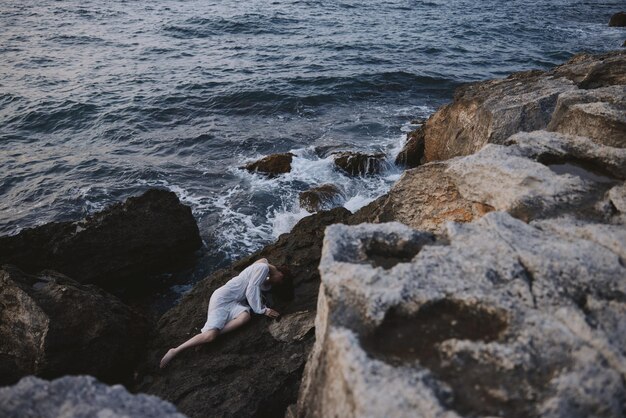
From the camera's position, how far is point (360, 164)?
1401cm

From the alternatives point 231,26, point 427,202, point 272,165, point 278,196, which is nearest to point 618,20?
point 231,26

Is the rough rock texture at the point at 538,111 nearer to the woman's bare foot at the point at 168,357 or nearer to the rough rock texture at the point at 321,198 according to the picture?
the rough rock texture at the point at 321,198

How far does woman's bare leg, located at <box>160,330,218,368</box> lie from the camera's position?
6.25 metres

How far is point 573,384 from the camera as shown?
256 centimetres

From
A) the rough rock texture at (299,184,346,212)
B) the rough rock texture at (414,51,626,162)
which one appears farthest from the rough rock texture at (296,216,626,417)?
the rough rock texture at (299,184,346,212)

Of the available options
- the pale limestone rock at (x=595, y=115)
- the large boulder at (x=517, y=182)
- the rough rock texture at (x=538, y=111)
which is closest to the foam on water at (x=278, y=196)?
the rough rock texture at (x=538, y=111)

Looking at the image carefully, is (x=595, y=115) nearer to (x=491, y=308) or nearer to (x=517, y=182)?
(x=517, y=182)

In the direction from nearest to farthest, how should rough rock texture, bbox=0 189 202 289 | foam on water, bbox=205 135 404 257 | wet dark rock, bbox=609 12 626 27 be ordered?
rough rock texture, bbox=0 189 202 289 < foam on water, bbox=205 135 404 257 < wet dark rock, bbox=609 12 626 27

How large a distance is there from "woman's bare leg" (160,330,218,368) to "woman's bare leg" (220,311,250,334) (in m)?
0.15

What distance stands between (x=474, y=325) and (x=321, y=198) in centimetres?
952

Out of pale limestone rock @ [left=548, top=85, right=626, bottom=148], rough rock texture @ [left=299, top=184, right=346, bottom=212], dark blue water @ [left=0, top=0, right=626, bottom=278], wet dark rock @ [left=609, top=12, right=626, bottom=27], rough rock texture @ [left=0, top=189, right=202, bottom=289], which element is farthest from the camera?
wet dark rock @ [left=609, top=12, right=626, bottom=27]

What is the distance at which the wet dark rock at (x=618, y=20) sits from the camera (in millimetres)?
32594

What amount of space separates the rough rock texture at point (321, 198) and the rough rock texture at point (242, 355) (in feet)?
13.6

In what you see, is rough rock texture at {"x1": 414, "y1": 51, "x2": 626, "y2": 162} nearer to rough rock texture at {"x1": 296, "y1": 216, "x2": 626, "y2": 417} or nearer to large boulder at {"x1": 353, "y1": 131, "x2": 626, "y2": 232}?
large boulder at {"x1": 353, "y1": 131, "x2": 626, "y2": 232}
